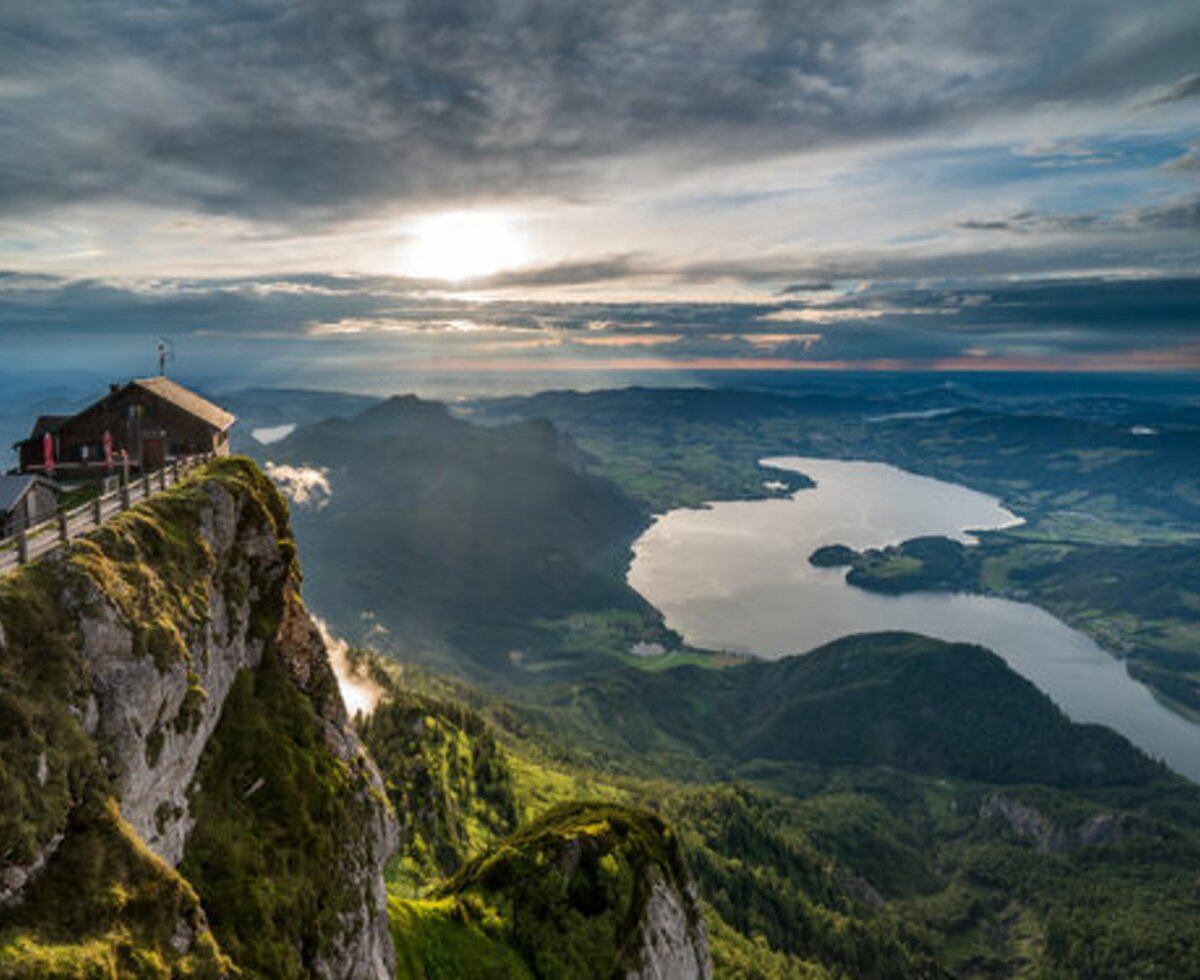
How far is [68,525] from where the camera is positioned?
28.1m

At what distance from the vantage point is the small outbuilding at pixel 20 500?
3462 cm

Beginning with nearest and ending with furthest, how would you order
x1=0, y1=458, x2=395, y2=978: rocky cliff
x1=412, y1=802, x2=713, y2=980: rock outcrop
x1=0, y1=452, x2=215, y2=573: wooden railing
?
x1=0, y1=458, x2=395, y2=978: rocky cliff → x1=0, y1=452, x2=215, y2=573: wooden railing → x1=412, y1=802, x2=713, y2=980: rock outcrop

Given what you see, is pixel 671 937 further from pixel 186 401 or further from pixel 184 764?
pixel 186 401

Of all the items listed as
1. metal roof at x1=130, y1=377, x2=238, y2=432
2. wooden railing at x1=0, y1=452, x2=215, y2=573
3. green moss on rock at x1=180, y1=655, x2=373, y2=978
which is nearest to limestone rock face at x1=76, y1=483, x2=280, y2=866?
green moss on rock at x1=180, y1=655, x2=373, y2=978

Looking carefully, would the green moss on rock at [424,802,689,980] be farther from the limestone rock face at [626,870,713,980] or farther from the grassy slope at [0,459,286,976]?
the grassy slope at [0,459,286,976]

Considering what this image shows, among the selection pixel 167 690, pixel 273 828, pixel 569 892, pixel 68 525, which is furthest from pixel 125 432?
pixel 569 892

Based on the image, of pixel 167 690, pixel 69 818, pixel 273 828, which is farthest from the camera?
pixel 273 828

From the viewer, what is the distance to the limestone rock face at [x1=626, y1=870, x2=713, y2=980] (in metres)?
58.2

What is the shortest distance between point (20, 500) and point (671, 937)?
55694 millimetres

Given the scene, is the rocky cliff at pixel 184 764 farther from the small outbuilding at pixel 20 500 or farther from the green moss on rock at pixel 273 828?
the small outbuilding at pixel 20 500

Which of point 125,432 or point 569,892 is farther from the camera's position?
point 569,892

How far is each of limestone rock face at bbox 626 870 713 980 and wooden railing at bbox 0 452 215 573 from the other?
1853 inches

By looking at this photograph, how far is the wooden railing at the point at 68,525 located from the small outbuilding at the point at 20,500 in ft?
3.29

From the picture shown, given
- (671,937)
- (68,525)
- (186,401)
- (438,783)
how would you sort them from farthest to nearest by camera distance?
(438,783) < (671,937) < (186,401) < (68,525)
